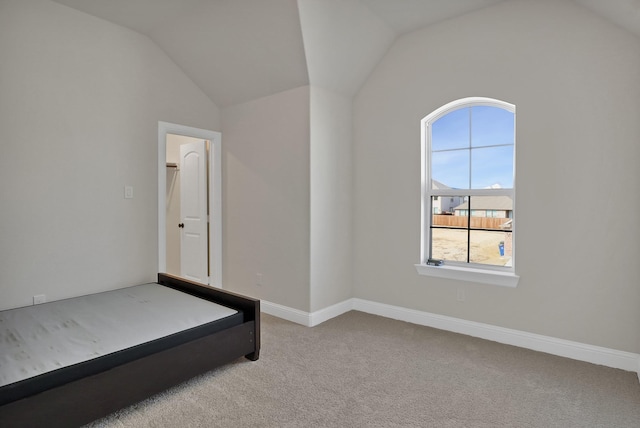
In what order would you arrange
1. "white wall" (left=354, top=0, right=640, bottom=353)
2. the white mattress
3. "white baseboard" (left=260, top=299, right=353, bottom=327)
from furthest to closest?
"white baseboard" (left=260, top=299, right=353, bottom=327) → "white wall" (left=354, top=0, right=640, bottom=353) → the white mattress

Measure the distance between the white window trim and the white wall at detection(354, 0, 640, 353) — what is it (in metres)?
0.06

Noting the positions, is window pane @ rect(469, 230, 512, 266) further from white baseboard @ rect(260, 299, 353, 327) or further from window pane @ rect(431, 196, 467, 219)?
white baseboard @ rect(260, 299, 353, 327)

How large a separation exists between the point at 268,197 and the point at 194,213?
1.27m

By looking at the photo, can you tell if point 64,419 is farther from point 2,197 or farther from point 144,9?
point 144,9

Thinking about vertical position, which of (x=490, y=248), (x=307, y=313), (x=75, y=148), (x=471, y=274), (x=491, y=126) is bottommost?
(x=307, y=313)

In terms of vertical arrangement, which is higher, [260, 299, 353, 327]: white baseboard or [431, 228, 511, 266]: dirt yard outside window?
[431, 228, 511, 266]: dirt yard outside window

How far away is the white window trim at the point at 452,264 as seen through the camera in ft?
9.64

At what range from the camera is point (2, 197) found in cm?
266

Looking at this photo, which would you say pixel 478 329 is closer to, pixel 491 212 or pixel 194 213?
pixel 491 212

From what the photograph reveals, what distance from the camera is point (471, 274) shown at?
308 centimetres

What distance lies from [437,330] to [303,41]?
285 centimetres

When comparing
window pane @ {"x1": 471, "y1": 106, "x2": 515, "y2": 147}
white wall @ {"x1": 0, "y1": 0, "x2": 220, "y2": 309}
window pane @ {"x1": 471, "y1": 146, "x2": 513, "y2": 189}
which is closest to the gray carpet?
window pane @ {"x1": 471, "y1": 146, "x2": 513, "y2": 189}

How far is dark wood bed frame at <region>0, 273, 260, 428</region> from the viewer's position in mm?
1626

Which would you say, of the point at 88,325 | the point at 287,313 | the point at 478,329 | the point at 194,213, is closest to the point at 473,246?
the point at 478,329
